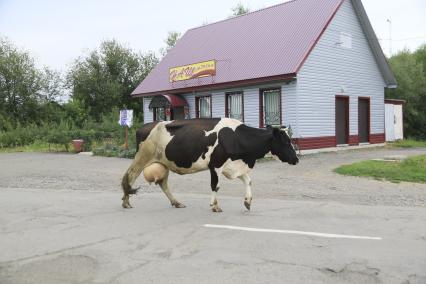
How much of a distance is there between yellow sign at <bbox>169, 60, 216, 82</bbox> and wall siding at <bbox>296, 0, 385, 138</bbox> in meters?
4.85

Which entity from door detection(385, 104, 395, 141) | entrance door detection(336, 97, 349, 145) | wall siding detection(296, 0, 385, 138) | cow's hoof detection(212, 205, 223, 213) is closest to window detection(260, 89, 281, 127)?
wall siding detection(296, 0, 385, 138)

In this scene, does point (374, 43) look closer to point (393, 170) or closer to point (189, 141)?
point (393, 170)

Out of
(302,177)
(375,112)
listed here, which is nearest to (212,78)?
(375,112)

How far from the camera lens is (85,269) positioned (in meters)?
5.46

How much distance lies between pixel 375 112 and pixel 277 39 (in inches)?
277

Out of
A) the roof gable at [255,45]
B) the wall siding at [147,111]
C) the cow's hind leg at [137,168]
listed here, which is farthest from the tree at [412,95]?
the cow's hind leg at [137,168]

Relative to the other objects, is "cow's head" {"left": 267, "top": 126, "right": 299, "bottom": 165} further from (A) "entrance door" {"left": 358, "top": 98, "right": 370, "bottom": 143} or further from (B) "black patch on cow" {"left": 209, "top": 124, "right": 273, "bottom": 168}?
(A) "entrance door" {"left": 358, "top": 98, "right": 370, "bottom": 143}

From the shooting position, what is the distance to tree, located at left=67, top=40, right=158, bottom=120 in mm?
43312

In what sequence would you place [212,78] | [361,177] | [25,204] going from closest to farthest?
[25,204], [361,177], [212,78]

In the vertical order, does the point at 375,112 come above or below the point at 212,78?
below

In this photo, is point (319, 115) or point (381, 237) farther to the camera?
point (319, 115)

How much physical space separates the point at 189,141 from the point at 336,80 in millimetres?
16333

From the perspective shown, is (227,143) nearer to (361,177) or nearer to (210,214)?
(210,214)

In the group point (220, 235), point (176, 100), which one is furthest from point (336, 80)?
point (220, 235)
